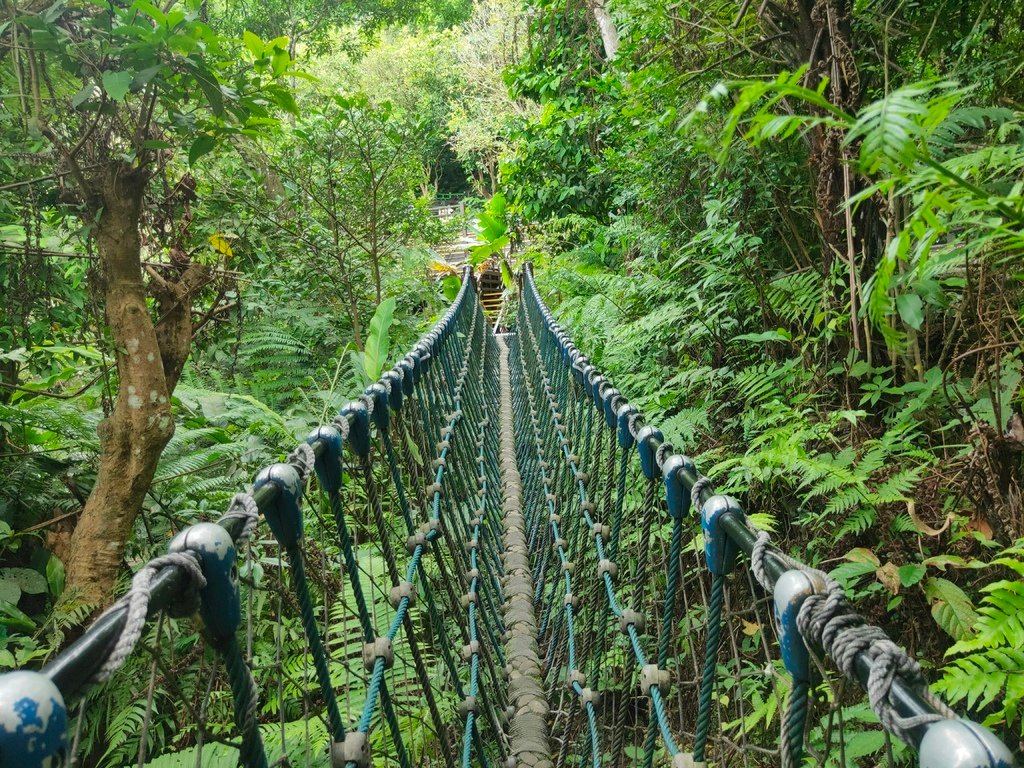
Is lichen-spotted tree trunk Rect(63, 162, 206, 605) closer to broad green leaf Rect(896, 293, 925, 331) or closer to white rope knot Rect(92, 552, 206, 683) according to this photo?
white rope knot Rect(92, 552, 206, 683)

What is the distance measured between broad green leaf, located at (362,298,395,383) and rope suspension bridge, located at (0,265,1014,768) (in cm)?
37

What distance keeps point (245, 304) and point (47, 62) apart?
107 inches

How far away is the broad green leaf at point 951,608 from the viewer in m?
1.26

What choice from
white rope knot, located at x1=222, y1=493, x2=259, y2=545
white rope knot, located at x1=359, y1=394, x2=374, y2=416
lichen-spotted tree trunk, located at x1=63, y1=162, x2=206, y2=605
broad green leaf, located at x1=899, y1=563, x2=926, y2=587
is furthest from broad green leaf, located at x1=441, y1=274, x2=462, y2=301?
white rope knot, located at x1=222, y1=493, x2=259, y2=545

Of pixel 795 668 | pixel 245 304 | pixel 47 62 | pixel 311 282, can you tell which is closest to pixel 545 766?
pixel 795 668

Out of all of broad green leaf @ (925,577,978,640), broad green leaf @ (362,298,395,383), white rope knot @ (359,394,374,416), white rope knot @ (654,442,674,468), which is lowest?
broad green leaf @ (925,577,978,640)

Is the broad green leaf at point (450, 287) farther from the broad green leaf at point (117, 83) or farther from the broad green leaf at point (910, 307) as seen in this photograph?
the broad green leaf at point (910, 307)

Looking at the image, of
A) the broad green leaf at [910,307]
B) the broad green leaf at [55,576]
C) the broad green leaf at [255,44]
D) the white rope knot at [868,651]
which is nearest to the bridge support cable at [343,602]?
the white rope knot at [868,651]

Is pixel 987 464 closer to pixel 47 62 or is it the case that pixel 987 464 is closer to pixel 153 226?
pixel 47 62

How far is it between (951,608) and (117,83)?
74.3 inches

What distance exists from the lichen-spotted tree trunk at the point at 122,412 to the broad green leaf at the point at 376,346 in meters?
1.60

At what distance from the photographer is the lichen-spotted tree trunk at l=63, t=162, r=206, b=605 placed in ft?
5.28

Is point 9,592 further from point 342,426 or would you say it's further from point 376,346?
point 376,346

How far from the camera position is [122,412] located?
1627 millimetres
